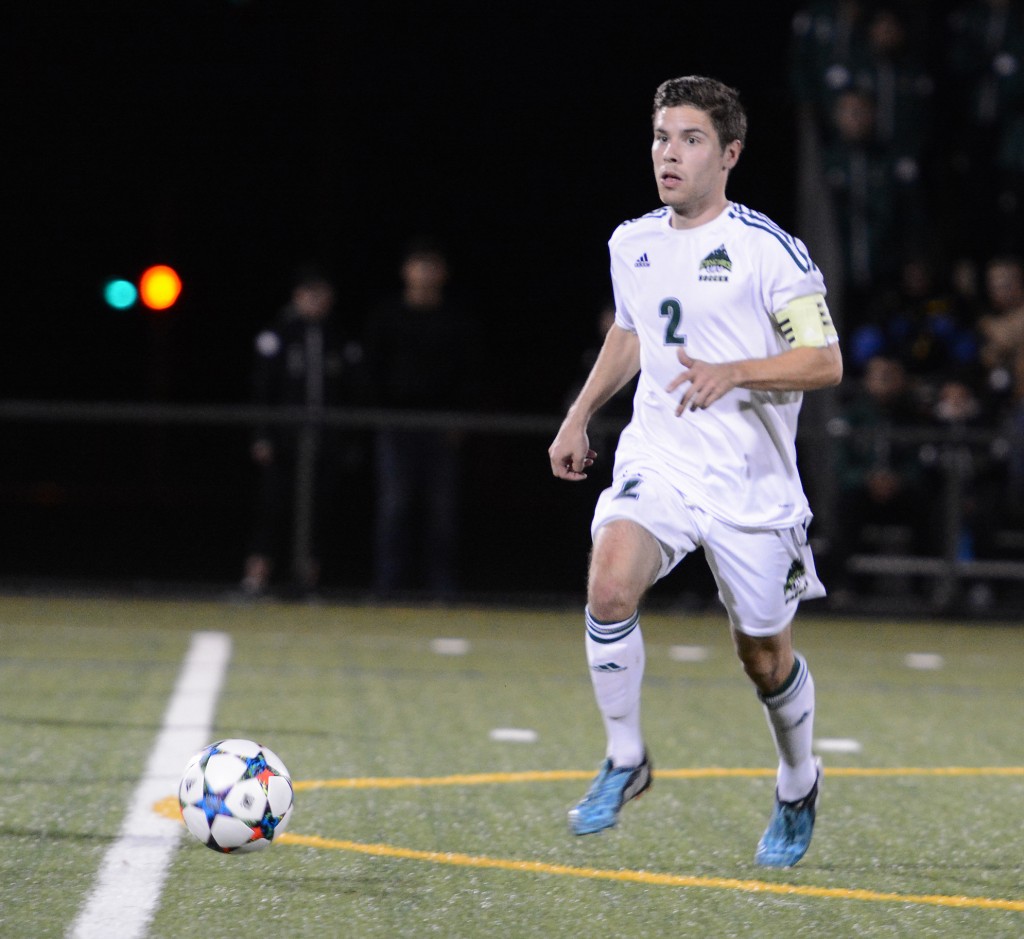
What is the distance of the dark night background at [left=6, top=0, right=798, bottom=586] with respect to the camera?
20.5 meters

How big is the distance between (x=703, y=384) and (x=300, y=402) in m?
8.28

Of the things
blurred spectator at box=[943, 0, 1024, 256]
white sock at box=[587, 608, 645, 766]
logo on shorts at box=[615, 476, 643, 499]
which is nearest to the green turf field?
white sock at box=[587, 608, 645, 766]

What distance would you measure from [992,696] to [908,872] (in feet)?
14.1

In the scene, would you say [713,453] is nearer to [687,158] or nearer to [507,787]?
[687,158]

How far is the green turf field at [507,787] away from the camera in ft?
14.3

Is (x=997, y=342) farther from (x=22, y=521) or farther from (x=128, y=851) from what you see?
(x=22, y=521)

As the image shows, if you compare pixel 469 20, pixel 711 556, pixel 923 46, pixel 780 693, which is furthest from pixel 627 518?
pixel 469 20

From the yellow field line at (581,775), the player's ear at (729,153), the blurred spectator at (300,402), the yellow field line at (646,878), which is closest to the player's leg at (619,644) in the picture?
the yellow field line at (646,878)

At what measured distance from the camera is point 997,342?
12641 mm

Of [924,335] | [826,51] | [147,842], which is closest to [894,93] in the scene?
[826,51]

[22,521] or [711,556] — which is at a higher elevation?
[711,556]

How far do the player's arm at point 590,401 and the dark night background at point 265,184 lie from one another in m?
12.6

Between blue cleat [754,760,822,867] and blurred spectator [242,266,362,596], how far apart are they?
25.8ft

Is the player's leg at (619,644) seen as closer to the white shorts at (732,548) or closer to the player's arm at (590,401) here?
the white shorts at (732,548)
